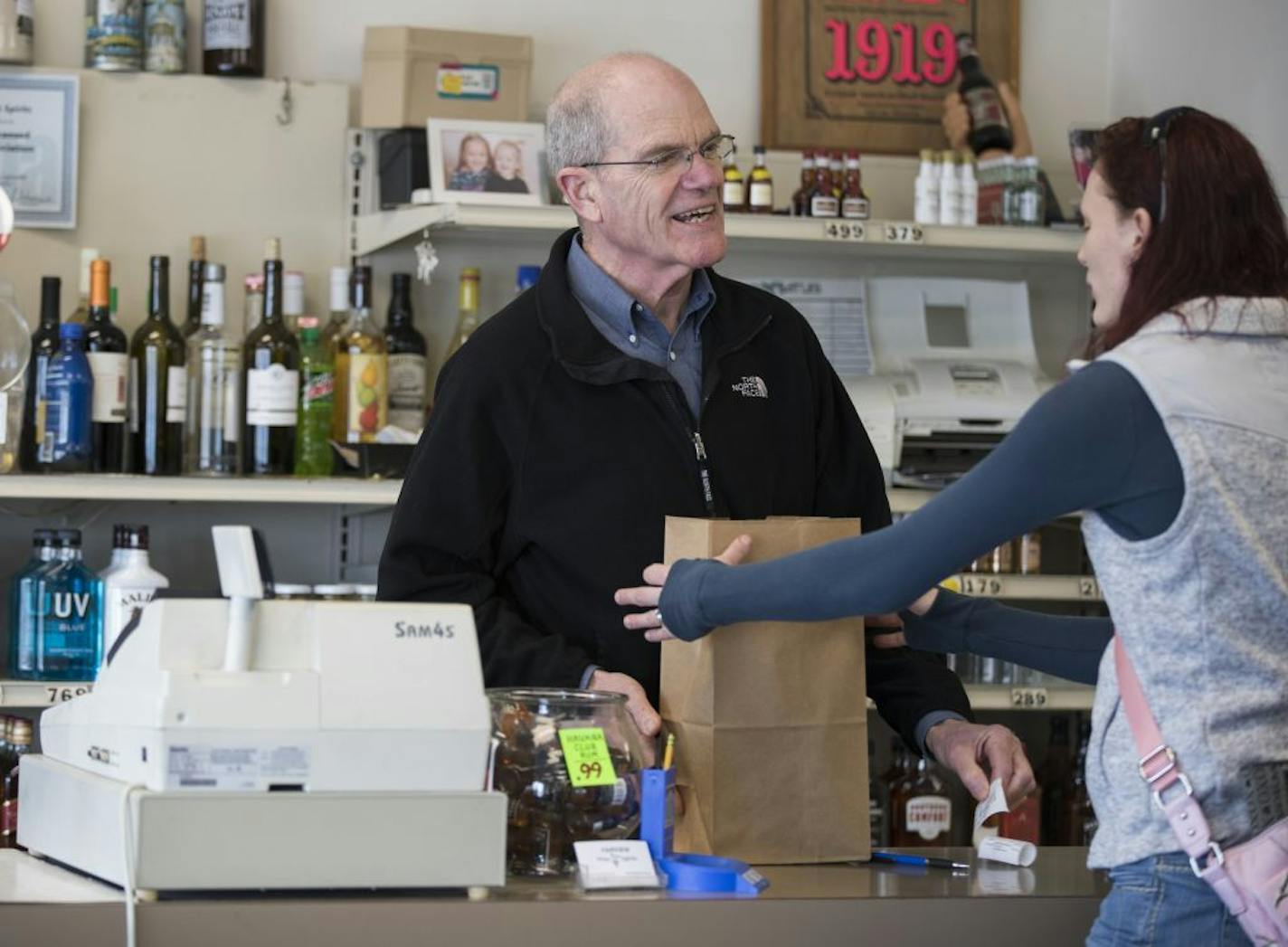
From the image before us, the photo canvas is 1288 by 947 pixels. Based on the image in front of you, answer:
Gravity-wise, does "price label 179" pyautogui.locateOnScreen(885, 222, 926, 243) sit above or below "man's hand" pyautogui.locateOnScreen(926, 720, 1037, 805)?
above

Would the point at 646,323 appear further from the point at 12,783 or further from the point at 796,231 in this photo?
the point at 12,783

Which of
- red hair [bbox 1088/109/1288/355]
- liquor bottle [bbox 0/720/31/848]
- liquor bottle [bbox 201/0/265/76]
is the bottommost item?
liquor bottle [bbox 0/720/31/848]

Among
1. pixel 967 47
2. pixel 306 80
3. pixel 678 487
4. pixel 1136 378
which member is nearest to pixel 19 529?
pixel 306 80

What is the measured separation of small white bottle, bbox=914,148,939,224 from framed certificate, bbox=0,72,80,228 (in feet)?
5.82

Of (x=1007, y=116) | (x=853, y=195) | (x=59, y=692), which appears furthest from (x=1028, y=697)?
(x=59, y=692)

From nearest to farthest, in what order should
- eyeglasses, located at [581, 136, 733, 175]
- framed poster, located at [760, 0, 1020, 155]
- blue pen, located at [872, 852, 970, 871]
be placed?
blue pen, located at [872, 852, 970, 871] < eyeglasses, located at [581, 136, 733, 175] < framed poster, located at [760, 0, 1020, 155]

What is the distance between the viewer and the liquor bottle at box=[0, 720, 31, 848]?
3312mm

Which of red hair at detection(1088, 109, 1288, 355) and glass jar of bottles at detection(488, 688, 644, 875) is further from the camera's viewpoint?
glass jar of bottles at detection(488, 688, 644, 875)


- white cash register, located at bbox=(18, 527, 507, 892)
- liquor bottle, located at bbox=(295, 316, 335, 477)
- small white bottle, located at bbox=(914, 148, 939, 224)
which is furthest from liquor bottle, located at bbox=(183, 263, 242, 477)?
white cash register, located at bbox=(18, 527, 507, 892)

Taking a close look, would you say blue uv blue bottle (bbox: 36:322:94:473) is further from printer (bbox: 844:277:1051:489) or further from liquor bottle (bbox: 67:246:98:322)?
printer (bbox: 844:277:1051:489)

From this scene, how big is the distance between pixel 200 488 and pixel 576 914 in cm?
200

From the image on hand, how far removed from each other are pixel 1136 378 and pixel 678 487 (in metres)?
0.83

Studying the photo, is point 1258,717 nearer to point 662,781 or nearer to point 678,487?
point 662,781

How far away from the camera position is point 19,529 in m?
3.79
